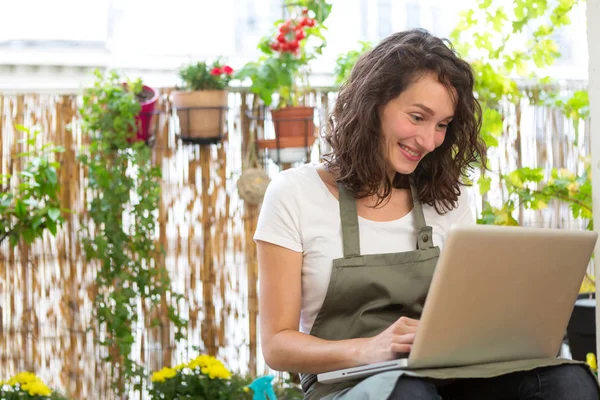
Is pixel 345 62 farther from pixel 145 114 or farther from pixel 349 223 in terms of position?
pixel 349 223

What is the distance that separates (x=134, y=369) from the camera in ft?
11.9

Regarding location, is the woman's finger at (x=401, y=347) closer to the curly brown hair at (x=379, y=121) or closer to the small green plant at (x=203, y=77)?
the curly brown hair at (x=379, y=121)

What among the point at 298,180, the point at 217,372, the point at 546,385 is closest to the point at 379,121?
the point at 298,180

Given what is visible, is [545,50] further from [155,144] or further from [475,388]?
[475,388]

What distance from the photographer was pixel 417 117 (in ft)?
5.65

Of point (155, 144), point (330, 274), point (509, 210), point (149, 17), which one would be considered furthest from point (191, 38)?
point (330, 274)

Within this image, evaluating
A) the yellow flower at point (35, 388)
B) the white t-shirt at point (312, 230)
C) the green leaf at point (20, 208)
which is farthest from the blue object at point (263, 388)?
the green leaf at point (20, 208)

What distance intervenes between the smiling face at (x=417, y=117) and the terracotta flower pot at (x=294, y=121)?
72.9 inches

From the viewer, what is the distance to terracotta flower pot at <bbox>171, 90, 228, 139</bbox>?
3.51 meters

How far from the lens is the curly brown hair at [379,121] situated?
1722 millimetres

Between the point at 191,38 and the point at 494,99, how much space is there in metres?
3.62

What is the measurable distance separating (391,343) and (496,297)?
0.65 ft

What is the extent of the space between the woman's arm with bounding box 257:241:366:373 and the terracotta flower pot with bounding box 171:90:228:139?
1.90m

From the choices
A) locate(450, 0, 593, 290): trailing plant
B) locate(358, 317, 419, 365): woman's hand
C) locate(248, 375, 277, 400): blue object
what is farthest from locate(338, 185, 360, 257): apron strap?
locate(450, 0, 593, 290): trailing plant
